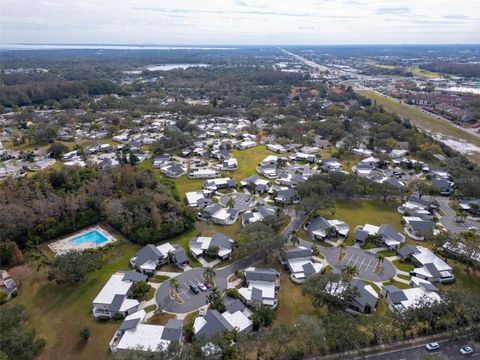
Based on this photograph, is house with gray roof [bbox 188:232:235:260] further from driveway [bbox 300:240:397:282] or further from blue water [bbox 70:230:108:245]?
blue water [bbox 70:230:108:245]

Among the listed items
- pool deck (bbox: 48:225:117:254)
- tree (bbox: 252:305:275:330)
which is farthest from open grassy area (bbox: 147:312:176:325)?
pool deck (bbox: 48:225:117:254)

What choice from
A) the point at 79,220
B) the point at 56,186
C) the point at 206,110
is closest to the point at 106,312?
the point at 79,220

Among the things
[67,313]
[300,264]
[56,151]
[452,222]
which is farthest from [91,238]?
[452,222]

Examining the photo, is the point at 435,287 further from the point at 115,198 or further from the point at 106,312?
the point at 115,198

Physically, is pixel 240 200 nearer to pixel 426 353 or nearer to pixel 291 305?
pixel 291 305

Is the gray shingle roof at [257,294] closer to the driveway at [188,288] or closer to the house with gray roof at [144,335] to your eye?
the driveway at [188,288]
